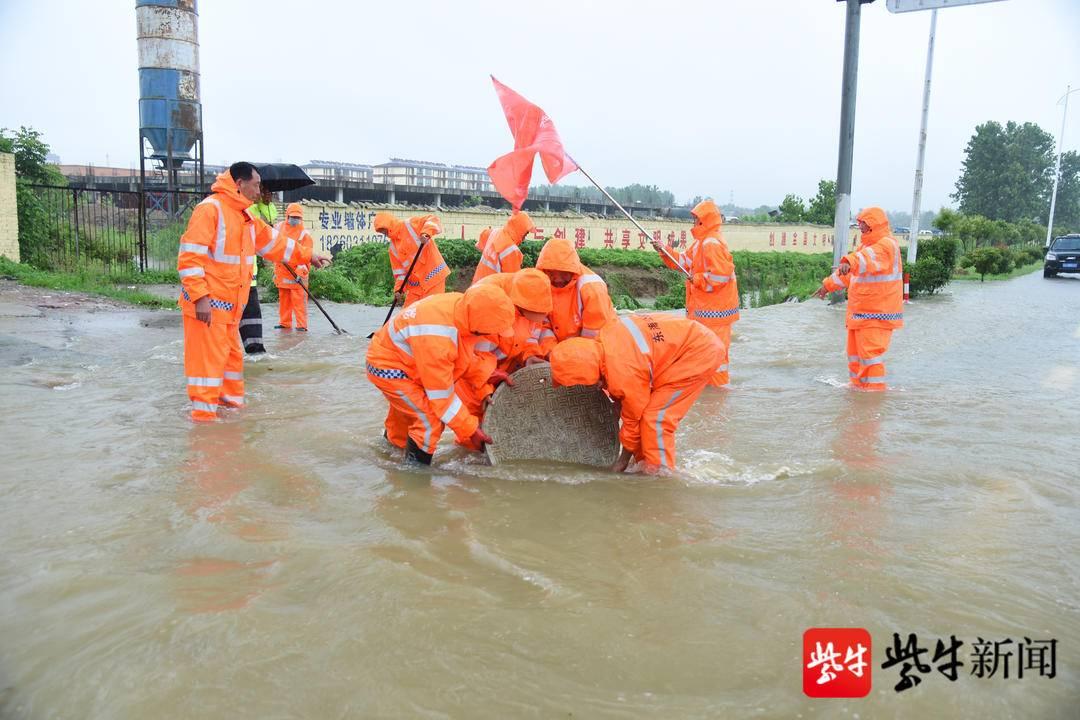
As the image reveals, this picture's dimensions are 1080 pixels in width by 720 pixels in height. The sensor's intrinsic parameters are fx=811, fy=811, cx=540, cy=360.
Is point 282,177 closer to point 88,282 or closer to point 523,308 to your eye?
point 523,308

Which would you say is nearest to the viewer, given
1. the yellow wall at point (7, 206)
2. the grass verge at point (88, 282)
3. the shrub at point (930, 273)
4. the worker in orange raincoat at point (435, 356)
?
the worker in orange raincoat at point (435, 356)

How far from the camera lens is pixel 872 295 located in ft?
23.4

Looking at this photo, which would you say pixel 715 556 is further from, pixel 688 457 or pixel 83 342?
pixel 83 342

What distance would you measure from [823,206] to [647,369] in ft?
117

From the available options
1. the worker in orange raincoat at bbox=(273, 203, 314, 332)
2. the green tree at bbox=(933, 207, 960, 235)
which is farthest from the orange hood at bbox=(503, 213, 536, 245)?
the green tree at bbox=(933, 207, 960, 235)

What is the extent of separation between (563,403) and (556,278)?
799 mm

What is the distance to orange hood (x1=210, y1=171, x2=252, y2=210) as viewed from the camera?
5672 mm

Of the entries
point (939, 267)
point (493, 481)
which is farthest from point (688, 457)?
point (939, 267)

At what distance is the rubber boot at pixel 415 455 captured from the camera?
471 centimetres

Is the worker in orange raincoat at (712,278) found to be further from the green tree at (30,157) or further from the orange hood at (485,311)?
the green tree at (30,157)

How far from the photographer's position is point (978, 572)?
3430 mm

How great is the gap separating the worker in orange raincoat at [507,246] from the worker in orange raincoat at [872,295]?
2893 mm

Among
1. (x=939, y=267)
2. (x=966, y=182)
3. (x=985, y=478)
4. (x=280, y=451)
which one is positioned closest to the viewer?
(x=985, y=478)

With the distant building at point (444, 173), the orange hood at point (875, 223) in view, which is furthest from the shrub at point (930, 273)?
the distant building at point (444, 173)
